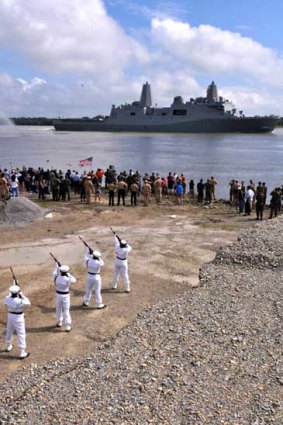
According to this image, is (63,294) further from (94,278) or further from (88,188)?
(88,188)

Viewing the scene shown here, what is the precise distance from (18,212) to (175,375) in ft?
44.7

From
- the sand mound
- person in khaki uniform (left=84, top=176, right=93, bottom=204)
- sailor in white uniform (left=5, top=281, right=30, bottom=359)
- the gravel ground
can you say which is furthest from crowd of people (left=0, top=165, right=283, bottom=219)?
sailor in white uniform (left=5, top=281, right=30, bottom=359)

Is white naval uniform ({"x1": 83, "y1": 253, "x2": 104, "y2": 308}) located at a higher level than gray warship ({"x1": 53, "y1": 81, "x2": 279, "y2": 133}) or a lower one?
lower

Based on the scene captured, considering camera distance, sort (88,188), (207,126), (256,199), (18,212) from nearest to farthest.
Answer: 1. (18,212)
2. (256,199)
3. (88,188)
4. (207,126)

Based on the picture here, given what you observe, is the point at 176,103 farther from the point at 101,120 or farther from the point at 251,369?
the point at 251,369

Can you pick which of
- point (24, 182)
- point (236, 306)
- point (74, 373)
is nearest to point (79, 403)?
point (74, 373)

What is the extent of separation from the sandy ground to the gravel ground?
716 mm

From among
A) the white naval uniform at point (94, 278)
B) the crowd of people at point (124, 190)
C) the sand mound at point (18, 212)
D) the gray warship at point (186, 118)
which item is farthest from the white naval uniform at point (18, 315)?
the gray warship at point (186, 118)

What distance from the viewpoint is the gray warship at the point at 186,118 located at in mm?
113750

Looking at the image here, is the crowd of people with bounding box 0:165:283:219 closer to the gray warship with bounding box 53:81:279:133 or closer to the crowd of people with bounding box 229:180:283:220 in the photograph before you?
the crowd of people with bounding box 229:180:283:220

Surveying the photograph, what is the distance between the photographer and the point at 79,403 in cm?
707

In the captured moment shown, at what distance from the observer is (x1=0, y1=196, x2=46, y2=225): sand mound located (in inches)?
768

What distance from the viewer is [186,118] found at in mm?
115500

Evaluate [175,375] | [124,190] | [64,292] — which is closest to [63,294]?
[64,292]
